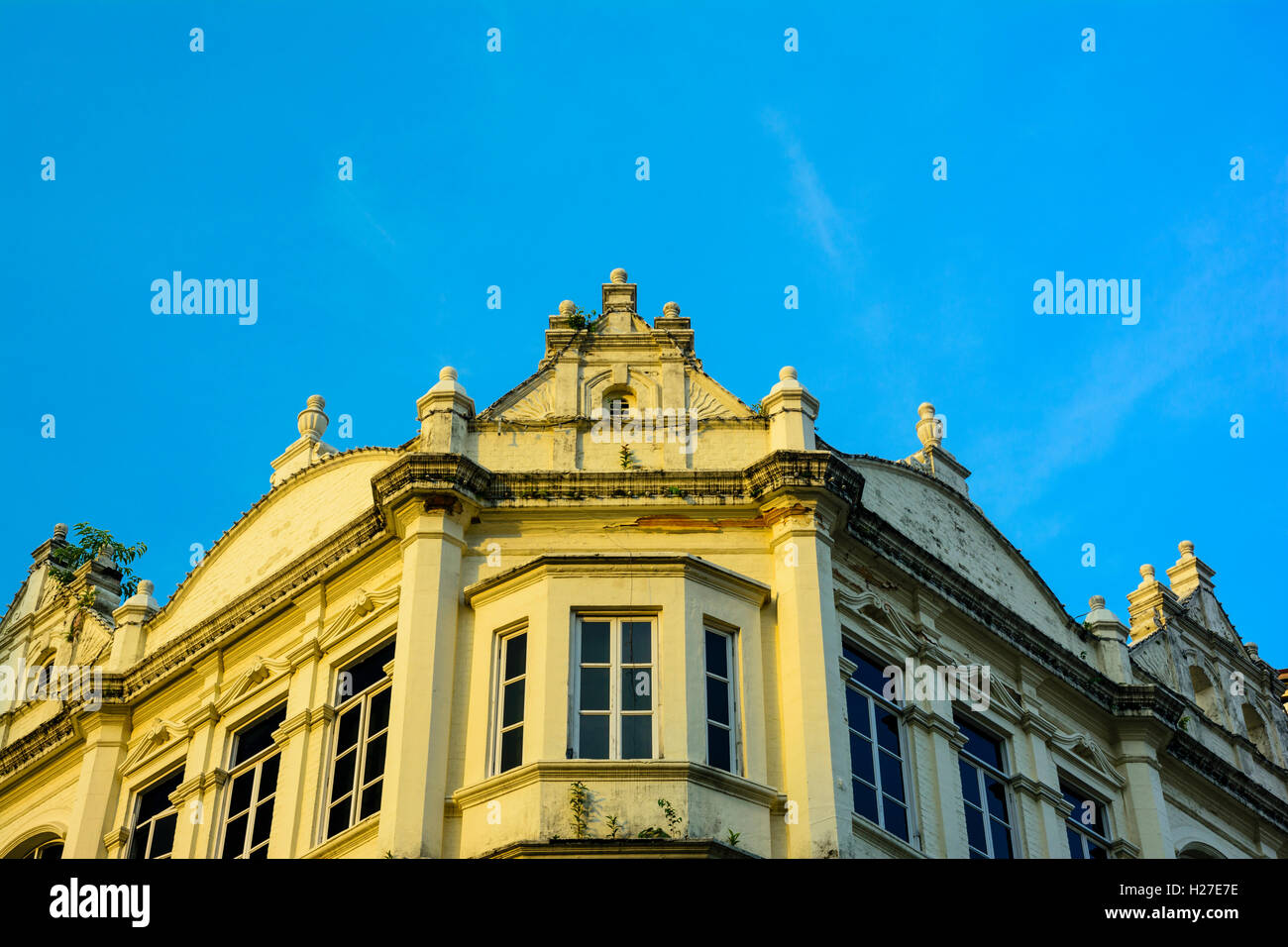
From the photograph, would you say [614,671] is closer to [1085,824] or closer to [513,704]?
Answer: [513,704]

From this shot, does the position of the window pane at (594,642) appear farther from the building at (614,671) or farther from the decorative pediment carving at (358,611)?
the decorative pediment carving at (358,611)

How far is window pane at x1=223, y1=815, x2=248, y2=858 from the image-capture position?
23.4 meters

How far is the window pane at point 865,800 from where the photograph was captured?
72.0 feet

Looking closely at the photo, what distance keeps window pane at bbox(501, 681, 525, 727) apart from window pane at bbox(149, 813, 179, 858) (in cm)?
561

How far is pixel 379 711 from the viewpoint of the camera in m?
22.7

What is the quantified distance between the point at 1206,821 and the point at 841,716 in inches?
368

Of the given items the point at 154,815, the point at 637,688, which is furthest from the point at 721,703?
the point at 154,815

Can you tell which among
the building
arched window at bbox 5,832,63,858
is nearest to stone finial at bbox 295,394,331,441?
the building

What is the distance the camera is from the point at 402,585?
Result: 23047 millimetres

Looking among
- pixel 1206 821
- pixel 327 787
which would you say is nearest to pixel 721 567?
pixel 327 787

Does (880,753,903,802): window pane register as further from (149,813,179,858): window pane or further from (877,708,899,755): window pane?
(149,813,179,858): window pane

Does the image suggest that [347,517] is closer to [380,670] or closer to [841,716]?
[380,670]

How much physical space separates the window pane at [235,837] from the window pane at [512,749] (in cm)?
412

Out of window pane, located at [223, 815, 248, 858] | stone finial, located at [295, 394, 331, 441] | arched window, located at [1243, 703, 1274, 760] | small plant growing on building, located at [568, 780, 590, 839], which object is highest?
stone finial, located at [295, 394, 331, 441]
